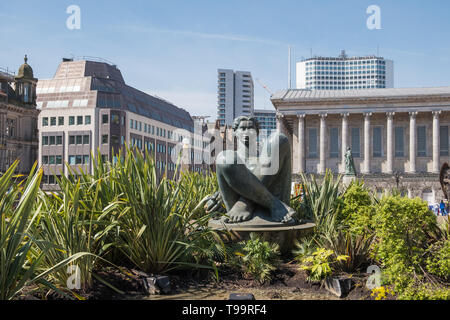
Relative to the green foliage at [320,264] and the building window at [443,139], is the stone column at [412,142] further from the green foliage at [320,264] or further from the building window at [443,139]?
the green foliage at [320,264]

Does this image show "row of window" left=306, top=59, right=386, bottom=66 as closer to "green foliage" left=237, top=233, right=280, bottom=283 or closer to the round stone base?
the round stone base

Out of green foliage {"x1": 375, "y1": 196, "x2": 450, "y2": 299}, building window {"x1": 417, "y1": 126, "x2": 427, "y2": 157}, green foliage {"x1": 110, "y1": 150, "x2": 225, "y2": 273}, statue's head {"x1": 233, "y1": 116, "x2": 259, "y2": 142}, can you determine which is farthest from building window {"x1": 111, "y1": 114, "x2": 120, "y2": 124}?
green foliage {"x1": 375, "y1": 196, "x2": 450, "y2": 299}

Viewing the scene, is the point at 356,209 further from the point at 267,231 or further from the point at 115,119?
the point at 115,119

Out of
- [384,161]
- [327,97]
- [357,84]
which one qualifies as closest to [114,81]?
[327,97]

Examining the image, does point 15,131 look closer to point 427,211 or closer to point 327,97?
point 327,97

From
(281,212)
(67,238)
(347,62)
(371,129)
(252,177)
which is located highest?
(347,62)

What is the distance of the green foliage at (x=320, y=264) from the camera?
633cm

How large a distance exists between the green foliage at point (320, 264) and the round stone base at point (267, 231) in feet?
2.63

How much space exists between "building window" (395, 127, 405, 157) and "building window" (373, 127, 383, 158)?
6.67 feet

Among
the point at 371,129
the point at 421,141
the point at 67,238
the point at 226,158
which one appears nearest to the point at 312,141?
the point at 371,129

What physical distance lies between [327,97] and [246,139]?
51490mm

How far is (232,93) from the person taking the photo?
599 feet

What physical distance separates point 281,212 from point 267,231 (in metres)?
0.61

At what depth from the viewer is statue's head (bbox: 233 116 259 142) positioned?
820 centimetres
